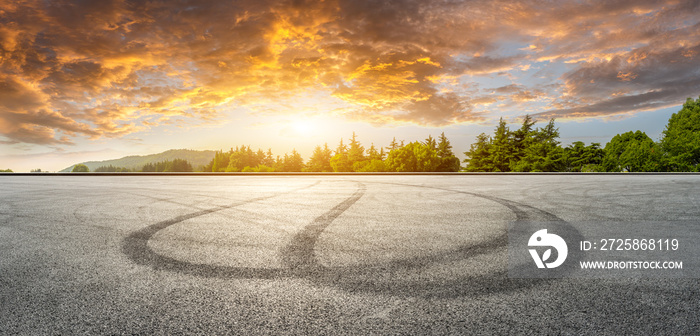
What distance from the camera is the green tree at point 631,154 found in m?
48.9

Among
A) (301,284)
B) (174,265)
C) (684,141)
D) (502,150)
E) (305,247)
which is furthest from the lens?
(502,150)

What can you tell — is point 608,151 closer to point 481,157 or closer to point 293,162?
point 481,157

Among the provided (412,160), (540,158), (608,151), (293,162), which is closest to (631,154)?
A: (608,151)

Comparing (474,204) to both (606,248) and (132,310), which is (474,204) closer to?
(606,248)

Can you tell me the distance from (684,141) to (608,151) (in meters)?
8.82

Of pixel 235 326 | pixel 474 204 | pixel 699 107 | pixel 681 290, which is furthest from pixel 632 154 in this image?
pixel 235 326

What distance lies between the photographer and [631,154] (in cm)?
4931

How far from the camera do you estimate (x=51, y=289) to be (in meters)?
3.08

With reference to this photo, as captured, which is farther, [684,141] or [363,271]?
[684,141]

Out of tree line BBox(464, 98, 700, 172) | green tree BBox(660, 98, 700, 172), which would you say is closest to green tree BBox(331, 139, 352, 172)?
tree line BBox(464, 98, 700, 172)

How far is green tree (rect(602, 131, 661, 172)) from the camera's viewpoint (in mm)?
48906

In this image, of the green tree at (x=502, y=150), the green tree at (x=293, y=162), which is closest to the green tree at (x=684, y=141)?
the green tree at (x=502, y=150)

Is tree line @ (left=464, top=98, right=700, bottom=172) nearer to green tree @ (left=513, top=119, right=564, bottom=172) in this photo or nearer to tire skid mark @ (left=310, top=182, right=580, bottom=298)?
green tree @ (left=513, top=119, right=564, bottom=172)

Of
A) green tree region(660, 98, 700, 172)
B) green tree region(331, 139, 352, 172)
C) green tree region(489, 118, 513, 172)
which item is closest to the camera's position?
green tree region(660, 98, 700, 172)
